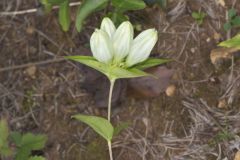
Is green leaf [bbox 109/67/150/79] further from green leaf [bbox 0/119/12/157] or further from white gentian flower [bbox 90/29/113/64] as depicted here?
green leaf [bbox 0/119/12/157]

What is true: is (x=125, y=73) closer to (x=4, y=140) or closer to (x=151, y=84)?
(x=151, y=84)

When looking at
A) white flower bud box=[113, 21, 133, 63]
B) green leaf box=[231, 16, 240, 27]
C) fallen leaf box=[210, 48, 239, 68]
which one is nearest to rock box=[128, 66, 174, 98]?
fallen leaf box=[210, 48, 239, 68]

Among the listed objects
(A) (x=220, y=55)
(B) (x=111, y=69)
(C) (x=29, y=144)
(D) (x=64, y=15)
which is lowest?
(C) (x=29, y=144)

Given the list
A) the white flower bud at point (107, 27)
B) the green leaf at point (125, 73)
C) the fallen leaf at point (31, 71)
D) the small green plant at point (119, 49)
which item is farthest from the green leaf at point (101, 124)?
the fallen leaf at point (31, 71)

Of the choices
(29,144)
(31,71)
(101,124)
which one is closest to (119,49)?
(101,124)

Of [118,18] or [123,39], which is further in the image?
[118,18]

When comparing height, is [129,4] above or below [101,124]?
above

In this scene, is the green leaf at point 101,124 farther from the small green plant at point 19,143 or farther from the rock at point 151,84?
the rock at point 151,84

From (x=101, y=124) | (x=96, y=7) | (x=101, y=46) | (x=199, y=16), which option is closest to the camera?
(x=101, y=46)
